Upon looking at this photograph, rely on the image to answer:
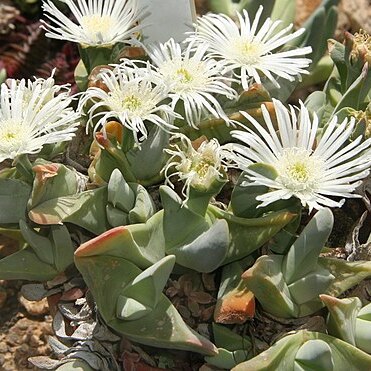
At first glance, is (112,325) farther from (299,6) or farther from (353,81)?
(299,6)

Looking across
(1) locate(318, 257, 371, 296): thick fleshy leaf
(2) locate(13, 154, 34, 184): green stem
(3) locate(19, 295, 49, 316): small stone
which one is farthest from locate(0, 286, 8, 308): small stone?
(1) locate(318, 257, 371, 296): thick fleshy leaf

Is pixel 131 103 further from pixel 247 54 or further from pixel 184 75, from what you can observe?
pixel 247 54

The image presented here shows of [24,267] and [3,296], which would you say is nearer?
[24,267]

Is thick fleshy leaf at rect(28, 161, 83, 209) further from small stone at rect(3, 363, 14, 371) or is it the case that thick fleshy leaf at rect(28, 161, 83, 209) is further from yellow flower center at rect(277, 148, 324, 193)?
small stone at rect(3, 363, 14, 371)

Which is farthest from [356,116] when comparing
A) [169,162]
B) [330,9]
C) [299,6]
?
[299,6]

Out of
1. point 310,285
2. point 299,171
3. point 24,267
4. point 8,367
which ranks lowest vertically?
point 8,367

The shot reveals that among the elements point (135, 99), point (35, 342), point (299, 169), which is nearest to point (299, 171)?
point (299, 169)

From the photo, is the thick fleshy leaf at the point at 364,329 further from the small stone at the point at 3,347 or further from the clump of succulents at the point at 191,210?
the small stone at the point at 3,347

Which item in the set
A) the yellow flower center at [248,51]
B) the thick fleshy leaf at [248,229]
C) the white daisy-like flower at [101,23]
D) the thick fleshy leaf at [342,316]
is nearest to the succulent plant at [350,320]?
the thick fleshy leaf at [342,316]
